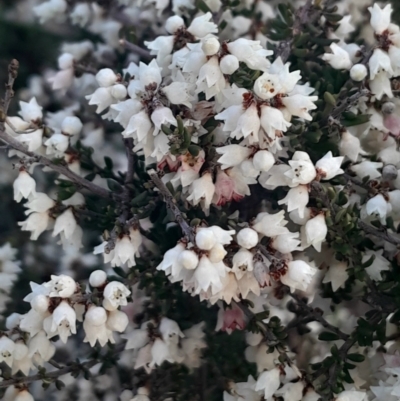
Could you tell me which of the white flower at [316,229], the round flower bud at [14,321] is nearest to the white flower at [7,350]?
the round flower bud at [14,321]

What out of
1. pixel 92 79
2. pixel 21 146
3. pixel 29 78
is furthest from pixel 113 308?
pixel 29 78

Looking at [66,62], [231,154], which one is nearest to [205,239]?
[231,154]

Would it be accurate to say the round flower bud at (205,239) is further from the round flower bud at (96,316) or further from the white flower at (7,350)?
the white flower at (7,350)

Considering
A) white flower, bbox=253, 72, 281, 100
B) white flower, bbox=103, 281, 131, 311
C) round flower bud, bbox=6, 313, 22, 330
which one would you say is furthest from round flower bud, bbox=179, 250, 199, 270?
round flower bud, bbox=6, 313, 22, 330

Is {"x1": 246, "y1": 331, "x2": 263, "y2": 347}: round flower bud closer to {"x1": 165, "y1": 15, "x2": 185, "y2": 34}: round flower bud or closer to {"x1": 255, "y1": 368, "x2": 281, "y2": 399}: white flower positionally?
{"x1": 255, "y1": 368, "x2": 281, "y2": 399}: white flower

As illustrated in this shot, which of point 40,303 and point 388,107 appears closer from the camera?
point 40,303

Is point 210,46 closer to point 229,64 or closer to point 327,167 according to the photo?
point 229,64
